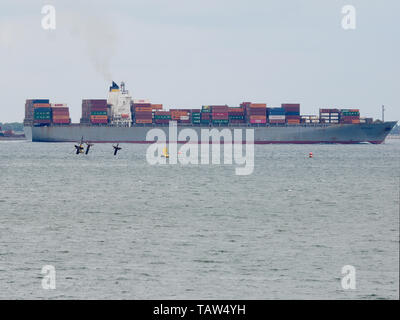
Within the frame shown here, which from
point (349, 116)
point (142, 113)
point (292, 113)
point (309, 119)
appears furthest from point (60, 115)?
point (349, 116)

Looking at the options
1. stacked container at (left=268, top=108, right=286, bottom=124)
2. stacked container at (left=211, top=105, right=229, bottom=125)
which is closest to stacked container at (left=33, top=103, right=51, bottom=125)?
stacked container at (left=211, top=105, right=229, bottom=125)

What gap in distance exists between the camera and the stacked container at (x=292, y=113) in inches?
7170

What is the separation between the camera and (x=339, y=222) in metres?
38.2

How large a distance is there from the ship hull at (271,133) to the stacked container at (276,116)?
1759 millimetres

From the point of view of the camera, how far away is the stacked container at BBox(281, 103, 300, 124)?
598ft

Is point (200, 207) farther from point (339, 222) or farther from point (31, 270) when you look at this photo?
point (31, 270)

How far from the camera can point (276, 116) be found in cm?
18238

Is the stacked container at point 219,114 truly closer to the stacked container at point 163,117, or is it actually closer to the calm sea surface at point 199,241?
the stacked container at point 163,117

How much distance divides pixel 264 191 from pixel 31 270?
3317 cm

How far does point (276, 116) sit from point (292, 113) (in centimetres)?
408

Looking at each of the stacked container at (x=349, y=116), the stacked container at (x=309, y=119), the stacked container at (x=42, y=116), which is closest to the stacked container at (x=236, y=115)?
the stacked container at (x=309, y=119)

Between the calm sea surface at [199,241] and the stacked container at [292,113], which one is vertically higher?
the stacked container at [292,113]
